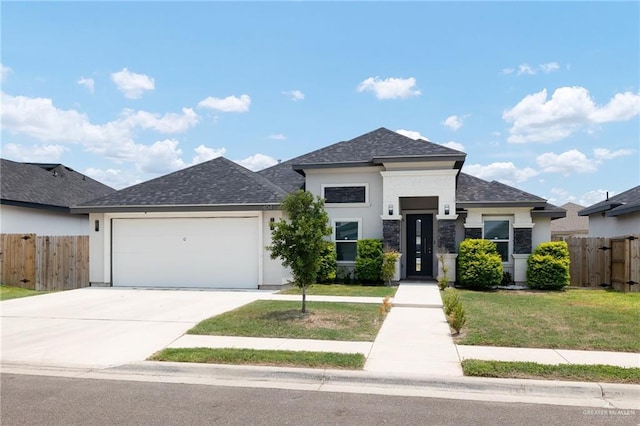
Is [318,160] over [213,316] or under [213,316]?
over

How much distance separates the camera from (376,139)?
64.0 feet

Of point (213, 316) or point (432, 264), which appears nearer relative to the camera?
point (213, 316)

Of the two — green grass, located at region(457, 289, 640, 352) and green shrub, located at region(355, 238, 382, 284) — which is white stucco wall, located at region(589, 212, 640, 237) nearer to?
green grass, located at region(457, 289, 640, 352)

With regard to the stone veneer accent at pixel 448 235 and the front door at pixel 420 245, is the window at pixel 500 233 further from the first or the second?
the front door at pixel 420 245

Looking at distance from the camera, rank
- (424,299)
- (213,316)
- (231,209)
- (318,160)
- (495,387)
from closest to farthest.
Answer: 1. (495,387)
2. (213,316)
3. (424,299)
4. (231,209)
5. (318,160)

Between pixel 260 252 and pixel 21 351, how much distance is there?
28.2 ft

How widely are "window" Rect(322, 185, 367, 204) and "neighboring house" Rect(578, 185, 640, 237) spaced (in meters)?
9.90

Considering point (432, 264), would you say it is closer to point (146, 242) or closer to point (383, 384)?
point (146, 242)

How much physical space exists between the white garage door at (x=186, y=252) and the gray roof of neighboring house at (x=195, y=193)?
64cm

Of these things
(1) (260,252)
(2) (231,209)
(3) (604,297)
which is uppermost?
(2) (231,209)

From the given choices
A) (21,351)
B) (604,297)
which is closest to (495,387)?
(21,351)

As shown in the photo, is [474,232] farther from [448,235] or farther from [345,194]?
[345,194]

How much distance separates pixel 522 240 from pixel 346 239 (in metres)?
6.37

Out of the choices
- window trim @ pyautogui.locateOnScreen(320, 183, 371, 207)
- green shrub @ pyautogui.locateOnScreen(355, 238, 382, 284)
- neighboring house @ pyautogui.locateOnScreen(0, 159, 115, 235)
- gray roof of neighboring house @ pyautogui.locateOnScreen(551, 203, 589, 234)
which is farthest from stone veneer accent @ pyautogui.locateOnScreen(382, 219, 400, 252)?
gray roof of neighboring house @ pyautogui.locateOnScreen(551, 203, 589, 234)
